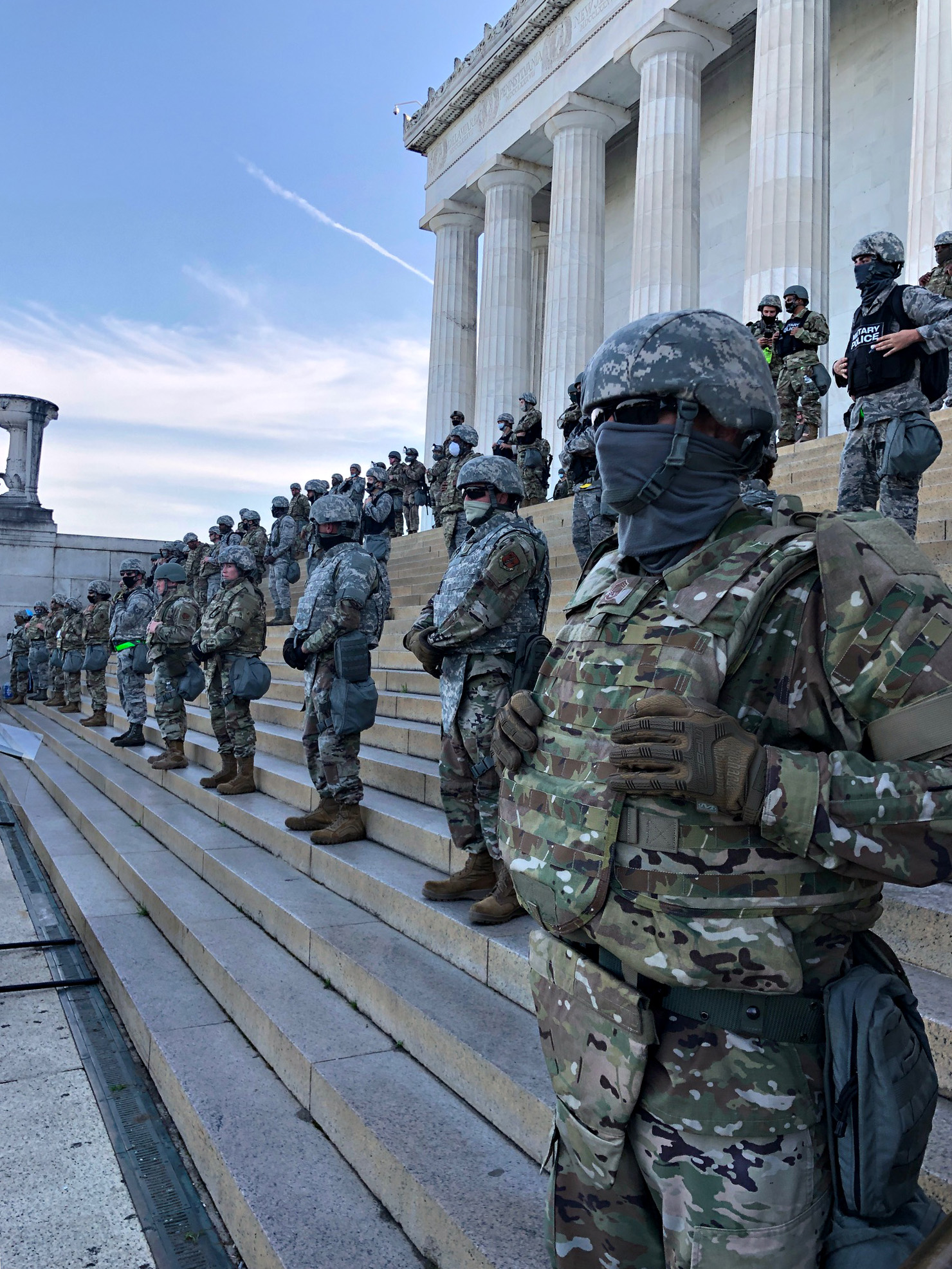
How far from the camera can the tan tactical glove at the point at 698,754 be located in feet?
3.72

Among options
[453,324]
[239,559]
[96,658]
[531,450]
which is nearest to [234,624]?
[239,559]

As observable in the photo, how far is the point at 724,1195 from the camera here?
3.86 feet

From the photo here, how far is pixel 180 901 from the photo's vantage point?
5000 mm

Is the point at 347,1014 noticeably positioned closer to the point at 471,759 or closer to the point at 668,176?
the point at 471,759

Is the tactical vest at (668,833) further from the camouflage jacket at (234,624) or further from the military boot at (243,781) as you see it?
the camouflage jacket at (234,624)

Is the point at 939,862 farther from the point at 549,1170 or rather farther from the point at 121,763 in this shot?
the point at 121,763

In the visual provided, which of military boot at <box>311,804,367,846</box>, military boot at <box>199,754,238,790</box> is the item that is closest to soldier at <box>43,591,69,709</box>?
military boot at <box>199,754,238,790</box>

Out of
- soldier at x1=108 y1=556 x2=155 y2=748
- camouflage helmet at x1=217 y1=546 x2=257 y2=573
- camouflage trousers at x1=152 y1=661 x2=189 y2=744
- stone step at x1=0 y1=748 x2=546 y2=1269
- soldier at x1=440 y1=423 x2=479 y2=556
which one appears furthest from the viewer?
soldier at x1=440 y1=423 x2=479 y2=556

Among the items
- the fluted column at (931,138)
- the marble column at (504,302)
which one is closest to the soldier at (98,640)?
the marble column at (504,302)

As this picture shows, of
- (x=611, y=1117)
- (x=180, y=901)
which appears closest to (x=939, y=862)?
(x=611, y=1117)

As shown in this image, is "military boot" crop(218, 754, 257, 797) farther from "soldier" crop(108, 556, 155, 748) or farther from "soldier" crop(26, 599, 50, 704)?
"soldier" crop(26, 599, 50, 704)

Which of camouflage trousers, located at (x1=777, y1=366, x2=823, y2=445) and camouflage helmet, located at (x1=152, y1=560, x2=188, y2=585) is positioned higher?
camouflage trousers, located at (x1=777, y1=366, x2=823, y2=445)

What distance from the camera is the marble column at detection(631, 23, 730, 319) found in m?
16.2

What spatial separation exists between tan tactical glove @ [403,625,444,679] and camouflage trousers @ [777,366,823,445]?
6.14m
